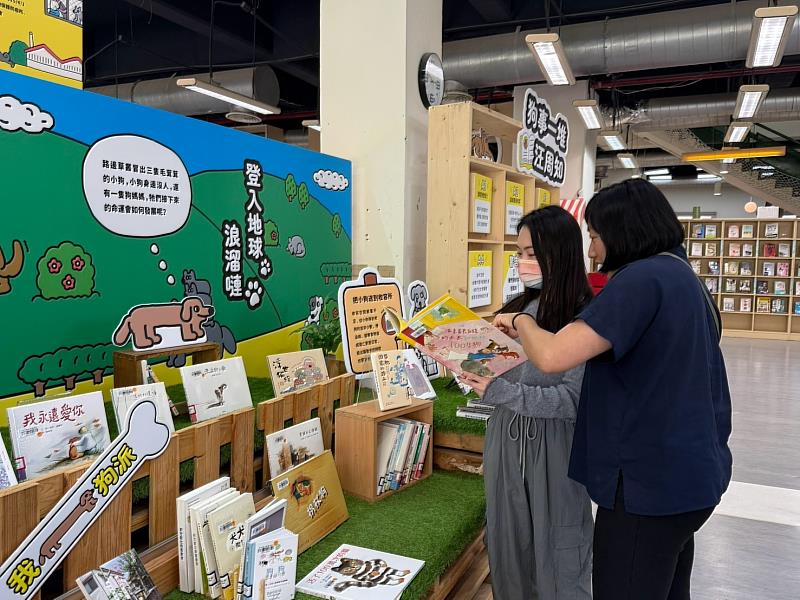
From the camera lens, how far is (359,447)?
248cm

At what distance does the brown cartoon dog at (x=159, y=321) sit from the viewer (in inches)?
91.9

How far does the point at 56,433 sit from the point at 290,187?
1.84 metres

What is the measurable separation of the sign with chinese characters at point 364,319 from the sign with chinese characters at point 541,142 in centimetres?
167

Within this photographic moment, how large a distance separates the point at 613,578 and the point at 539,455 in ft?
1.59

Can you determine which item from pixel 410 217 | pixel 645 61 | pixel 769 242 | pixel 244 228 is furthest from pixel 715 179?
pixel 244 228

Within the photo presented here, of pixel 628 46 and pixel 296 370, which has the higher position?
pixel 628 46

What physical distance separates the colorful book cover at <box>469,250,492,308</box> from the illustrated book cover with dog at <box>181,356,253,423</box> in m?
1.73

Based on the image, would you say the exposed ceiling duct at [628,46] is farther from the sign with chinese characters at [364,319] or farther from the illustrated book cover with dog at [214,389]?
the illustrated book cover with dog at [214,389]

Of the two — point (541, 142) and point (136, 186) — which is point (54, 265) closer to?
point (136, 186)

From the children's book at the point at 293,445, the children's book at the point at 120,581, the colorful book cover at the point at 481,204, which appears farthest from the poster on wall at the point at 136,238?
the colorful book cover at the point at 481,204

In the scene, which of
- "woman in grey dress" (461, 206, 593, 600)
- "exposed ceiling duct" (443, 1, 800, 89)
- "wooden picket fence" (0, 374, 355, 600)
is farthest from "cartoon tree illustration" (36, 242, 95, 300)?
"exposed ceiling duct" (443, 1, 800, 89)

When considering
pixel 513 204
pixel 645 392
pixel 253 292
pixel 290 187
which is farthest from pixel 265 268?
pixel 645 392

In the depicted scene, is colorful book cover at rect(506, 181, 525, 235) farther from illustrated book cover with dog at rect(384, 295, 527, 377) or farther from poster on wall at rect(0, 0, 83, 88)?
poster on wall at rect(0, 0, 83, 88)

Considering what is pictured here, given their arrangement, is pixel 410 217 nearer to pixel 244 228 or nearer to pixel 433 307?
pixel 244 228
